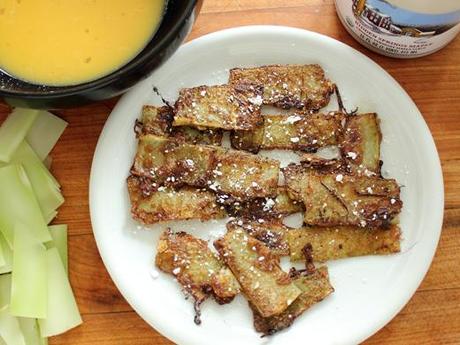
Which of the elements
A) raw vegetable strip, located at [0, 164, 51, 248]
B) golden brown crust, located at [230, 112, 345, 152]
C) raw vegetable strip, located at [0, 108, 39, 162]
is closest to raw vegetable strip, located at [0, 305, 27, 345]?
raw vegetable strip, located at [0, 164, 51, 248]

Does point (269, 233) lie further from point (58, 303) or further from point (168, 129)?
point (58, 303)

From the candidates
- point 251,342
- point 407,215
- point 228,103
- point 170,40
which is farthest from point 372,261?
point 170,40

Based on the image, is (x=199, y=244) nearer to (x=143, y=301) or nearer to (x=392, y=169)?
(x=143, y=301)

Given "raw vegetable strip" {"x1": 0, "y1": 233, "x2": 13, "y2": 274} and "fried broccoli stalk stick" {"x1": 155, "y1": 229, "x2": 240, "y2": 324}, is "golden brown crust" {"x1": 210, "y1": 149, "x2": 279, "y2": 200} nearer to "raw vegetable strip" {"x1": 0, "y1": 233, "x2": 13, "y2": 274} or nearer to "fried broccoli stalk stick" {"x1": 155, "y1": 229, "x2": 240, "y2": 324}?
"fried broccoli stalk stick" {"x1": 155, "y1": 229, "x2": 240, "y2": 324}

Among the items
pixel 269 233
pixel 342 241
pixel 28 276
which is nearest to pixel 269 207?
pixel 269 233

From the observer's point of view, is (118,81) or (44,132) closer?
(118,81)

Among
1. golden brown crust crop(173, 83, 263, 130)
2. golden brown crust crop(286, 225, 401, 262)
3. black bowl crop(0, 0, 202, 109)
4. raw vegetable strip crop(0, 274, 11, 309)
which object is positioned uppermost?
black bowl crop(0, 0, 202, 109)

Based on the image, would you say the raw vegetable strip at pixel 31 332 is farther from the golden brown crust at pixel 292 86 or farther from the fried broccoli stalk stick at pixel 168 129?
the golden brown crust at pixel 292 86

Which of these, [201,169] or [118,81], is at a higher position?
[118,81]
